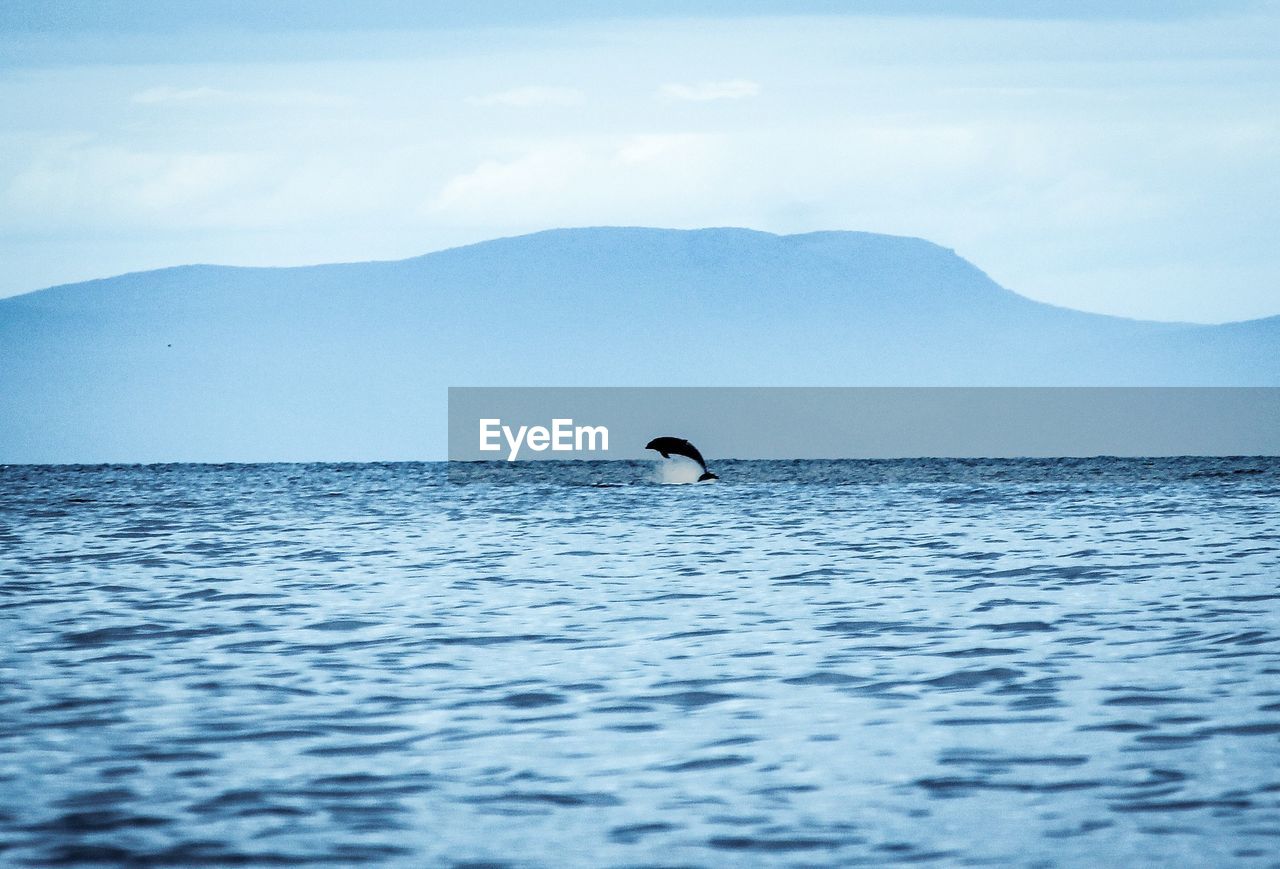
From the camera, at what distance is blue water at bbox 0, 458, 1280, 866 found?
28.1 feet

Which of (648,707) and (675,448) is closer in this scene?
(648,707)

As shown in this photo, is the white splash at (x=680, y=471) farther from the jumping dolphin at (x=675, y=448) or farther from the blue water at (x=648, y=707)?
the blue water at (x=648, y=707)

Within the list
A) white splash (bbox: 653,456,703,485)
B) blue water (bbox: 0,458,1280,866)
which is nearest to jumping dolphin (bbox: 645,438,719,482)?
white splash (bbox: 653,456,703,485)

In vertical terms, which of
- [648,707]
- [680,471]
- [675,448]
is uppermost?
[675,448]

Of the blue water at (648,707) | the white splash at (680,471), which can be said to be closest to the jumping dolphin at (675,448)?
the white splash at (680,471)

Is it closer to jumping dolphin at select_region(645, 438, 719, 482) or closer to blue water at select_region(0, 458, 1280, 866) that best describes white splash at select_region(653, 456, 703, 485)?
jumping dolphin at select_region(645, 438, 719, 482)

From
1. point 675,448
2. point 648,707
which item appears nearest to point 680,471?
point 675,448

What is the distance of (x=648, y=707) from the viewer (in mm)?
12125

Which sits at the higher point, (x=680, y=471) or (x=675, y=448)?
(x=675, y=448)

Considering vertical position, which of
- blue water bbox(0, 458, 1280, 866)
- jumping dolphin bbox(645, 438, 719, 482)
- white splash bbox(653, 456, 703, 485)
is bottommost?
blue water bbox(0, 458, 1280, 866)

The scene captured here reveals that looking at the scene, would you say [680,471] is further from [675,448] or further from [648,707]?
[648,707]

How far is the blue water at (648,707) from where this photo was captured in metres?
8.57

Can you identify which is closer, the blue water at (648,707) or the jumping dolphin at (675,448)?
the blue water at (648,707)

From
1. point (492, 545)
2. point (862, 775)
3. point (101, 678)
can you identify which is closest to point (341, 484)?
point (492, 545)
